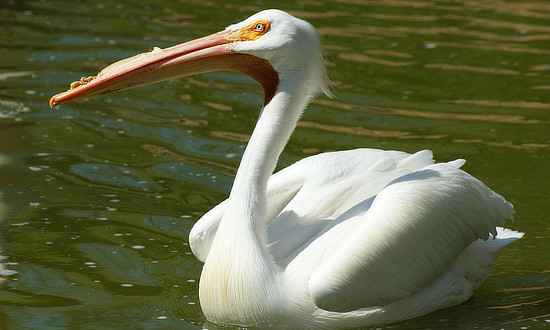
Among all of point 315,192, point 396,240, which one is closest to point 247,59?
point 315,192

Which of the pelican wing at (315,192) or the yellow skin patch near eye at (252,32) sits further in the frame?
the pelican wing at (315,192)

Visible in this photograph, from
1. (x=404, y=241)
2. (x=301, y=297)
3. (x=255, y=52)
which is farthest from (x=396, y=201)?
(x=255, y=52)

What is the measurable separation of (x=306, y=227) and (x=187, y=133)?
2993 millimetres

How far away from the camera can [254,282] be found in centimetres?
363

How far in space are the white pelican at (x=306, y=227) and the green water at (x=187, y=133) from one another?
0.98 feet

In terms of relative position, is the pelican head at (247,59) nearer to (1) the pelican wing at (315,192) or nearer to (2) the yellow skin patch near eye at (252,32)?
(2) the yellow skin patch near eye at (252,32)

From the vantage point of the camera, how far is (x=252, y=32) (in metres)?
3.86

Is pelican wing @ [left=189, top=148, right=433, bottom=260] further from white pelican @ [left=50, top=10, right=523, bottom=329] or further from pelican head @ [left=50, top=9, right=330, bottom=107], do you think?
pelican head @ [left=50, top=9, right=330, bottom=107]

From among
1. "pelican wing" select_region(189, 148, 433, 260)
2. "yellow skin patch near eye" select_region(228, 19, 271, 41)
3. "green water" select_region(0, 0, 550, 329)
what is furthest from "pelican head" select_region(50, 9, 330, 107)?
"green water" select_region(0, 0, 550, 329)

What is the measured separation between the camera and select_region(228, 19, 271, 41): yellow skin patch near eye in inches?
151

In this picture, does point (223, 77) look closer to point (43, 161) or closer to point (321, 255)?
point (43, 161)

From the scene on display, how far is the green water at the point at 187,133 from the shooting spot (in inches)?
174

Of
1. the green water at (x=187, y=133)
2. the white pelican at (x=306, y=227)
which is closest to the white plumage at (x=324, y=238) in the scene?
the white pelican at (x=306, y=227)

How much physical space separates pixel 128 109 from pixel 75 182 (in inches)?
63.5
